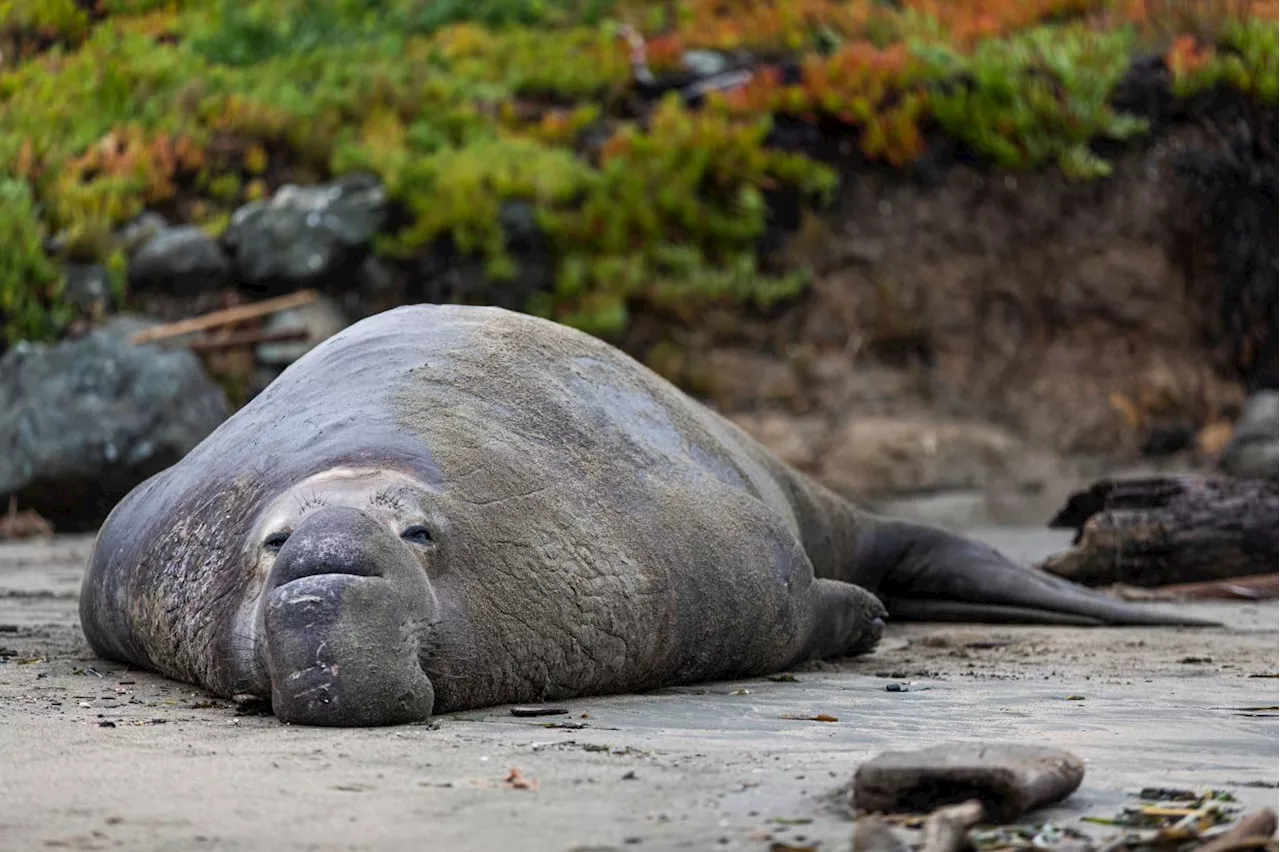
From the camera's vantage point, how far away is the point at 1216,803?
2.99m

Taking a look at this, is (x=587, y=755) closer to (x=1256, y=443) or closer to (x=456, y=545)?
(x=456, y=545)

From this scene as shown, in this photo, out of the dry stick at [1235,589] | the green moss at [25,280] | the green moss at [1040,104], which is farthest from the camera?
the green moss at [1040,104]

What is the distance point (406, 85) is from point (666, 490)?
13.8 meters

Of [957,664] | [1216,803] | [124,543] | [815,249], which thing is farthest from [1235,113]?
[1216,803]

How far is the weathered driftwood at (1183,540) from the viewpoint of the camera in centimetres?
807

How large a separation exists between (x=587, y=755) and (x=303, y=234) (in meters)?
12.8

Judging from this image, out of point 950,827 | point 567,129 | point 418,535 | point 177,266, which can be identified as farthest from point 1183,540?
point 567,129

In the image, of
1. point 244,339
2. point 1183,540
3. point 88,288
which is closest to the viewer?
point 1183,540

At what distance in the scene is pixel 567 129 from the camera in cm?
1723

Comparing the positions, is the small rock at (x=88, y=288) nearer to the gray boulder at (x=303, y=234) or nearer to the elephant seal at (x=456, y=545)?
the gray boulder at (x=303, y=234)

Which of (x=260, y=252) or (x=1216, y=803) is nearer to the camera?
(x=1216, y=803)

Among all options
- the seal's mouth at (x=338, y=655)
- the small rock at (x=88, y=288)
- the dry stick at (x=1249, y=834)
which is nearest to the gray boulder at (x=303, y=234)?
the small rock at (x=88, y=288)

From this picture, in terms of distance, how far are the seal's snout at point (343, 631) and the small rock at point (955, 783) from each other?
1.37m

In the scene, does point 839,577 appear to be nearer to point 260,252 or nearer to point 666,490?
point 666,490
